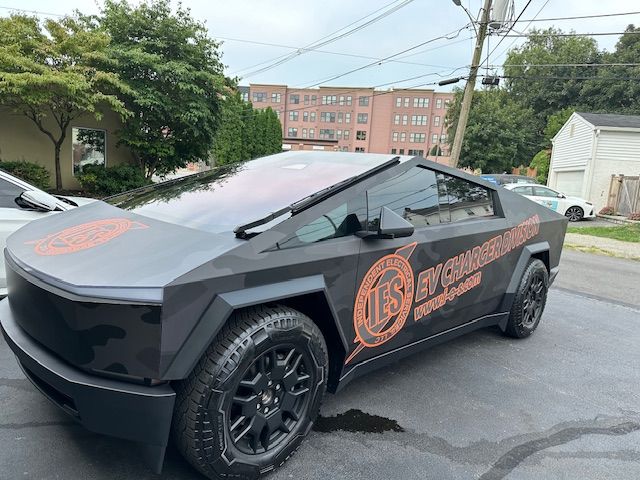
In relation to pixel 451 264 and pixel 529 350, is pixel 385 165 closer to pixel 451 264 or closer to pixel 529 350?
pixel 451 264

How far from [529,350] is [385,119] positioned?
80.9 meters

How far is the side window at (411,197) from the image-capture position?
2.64 metres

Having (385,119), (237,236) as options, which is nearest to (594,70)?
(385,119)

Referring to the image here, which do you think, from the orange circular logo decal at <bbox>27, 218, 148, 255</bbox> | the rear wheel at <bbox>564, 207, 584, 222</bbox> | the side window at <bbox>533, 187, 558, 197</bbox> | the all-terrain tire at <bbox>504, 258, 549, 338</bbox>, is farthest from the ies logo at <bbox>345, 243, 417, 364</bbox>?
the rear wheel at <bbox>564, 207, 584, 222</bbox>

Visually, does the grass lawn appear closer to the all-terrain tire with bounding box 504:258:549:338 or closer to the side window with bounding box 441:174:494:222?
the all-terrain tire with bounding box 504:258:549:338

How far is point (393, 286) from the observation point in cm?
264

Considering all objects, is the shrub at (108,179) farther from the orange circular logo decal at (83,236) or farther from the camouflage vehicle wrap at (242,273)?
the orange circular logo decal at (83,236)

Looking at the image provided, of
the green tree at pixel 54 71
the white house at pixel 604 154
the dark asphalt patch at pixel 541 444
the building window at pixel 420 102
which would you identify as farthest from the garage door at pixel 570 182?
the building window at pixel 420 102

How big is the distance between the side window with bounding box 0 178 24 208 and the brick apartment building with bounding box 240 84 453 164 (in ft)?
252

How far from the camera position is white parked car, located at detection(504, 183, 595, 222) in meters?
17.4

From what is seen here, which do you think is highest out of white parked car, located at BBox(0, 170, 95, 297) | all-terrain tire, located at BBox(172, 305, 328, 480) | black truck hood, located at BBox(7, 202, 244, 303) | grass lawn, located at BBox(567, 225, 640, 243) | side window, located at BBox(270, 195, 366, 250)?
side window, located at BBox(270, 195, 366, 250)

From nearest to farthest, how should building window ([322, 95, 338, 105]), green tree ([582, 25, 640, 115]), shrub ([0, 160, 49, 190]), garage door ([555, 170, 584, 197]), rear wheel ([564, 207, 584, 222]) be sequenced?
shrub ([0, 160, 49, 190]), rear wheel ([564, 207, 584, 222]), garage door ([555, 170, 584, 197]), green tree ([582, 25, 640, 115]), building window ([322, 95, 338, 105])

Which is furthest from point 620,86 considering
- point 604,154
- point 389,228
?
point 389,228

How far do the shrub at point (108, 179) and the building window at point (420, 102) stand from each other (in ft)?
238
